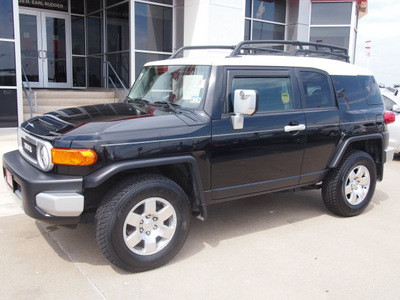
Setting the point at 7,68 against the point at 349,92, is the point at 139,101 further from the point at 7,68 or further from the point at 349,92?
the point at 7,68

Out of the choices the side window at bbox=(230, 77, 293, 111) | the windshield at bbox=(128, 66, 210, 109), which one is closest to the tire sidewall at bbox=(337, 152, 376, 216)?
the side window at bbox=(230, 77, 293, 111)

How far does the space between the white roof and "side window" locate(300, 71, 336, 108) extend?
107 mm

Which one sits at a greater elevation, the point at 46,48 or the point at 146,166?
the point at 46,48

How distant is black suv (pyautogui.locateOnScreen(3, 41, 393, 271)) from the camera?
3090mm

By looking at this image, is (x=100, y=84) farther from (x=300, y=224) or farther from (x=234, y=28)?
(x=300, y=224)

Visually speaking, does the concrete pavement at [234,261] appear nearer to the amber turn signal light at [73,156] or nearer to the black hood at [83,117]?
Answer: the amber turn signal light at [73,156]

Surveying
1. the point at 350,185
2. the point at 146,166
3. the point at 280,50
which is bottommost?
the point at 350,185

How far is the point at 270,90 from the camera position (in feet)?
13.3

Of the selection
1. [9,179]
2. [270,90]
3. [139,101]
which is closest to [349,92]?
[270,90]

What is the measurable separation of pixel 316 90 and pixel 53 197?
120 inches

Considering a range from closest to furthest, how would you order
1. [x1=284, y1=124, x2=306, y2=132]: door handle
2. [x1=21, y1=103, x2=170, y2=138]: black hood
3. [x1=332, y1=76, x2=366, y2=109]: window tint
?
[x1=21, y1=103, x2=170, y2=138]: black hood < [x1=284, y1=124, x2=306, y2=132]: door handle < [x1=332, y1=76, x2=366, y2=109]: window tint

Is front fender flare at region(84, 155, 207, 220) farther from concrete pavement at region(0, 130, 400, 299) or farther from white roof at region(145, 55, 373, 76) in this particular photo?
white roof at region(145, 55, 373, 76)

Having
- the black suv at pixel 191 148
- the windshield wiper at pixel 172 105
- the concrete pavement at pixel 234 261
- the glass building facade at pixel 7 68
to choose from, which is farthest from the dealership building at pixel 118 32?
the black suv at pixel 191 148

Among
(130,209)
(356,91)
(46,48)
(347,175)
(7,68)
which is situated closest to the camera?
(130,209)
